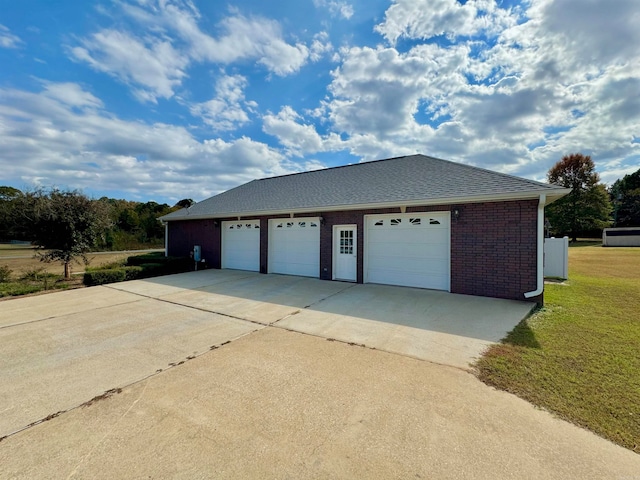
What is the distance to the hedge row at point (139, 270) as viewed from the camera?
32.8 ft

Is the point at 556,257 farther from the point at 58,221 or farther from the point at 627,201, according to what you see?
the point at 627,201

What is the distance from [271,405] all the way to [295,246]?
8.44m

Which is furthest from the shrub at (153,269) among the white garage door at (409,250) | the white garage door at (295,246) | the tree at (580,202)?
the tree at (580,202)

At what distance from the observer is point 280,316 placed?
19.8 feet

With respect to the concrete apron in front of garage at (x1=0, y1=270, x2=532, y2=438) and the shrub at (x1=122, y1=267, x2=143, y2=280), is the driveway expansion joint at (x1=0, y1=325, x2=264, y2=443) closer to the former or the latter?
the concrete apron in front of garage at (x1=0, y1=270, x2=532, y2=438)

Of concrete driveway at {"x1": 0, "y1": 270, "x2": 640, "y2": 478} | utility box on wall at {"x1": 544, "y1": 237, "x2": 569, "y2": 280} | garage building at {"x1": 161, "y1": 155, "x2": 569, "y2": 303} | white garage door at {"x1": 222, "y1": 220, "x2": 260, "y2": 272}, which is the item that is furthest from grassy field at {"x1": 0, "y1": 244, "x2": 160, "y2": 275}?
utility box on wall at {"x1": 544, "y1": 237, "x2": 569, "y2": 280}

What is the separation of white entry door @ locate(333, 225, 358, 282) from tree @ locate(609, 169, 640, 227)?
59.9 m

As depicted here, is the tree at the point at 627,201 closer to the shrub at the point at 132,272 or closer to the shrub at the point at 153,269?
the shrub at the point at 153,269

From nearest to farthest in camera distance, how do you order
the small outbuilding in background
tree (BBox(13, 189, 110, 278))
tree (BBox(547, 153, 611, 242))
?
1. tree (BBox(13, 189, 110, 278))
2. the small outbuilding in background
3. tree (BBox(547, 153, 611, 242))

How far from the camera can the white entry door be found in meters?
9.63

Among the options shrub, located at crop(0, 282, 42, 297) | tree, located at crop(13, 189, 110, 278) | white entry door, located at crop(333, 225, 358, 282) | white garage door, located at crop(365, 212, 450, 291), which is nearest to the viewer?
white garage door, located at crop(365, 212, 450, 291)

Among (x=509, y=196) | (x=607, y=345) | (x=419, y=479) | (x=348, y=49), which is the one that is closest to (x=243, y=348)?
(x=419, y=479)

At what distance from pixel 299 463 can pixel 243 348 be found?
247cm

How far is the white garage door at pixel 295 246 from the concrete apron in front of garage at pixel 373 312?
110 cm
